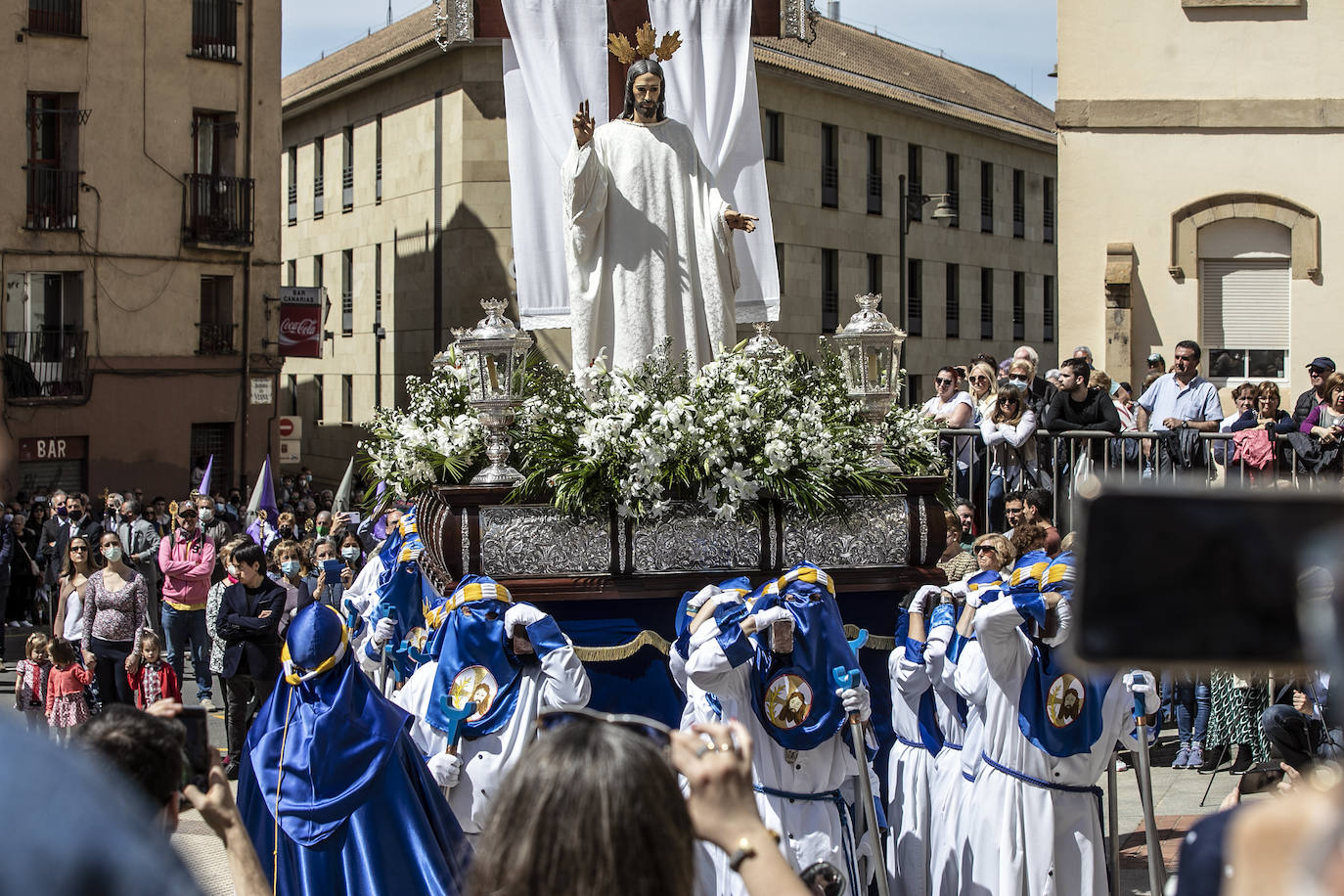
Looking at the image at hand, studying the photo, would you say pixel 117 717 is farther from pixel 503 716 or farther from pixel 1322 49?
pixel 1322 49

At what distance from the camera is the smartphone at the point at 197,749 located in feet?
9.56

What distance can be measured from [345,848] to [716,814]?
146 inches

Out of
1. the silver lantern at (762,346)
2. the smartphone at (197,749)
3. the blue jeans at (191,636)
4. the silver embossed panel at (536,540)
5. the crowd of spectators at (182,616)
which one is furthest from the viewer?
the blue jeans at (191,636)

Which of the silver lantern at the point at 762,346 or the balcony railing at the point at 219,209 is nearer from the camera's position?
the silver lantern at the point at 762,346

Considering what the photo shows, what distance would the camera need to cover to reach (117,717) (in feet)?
8.87

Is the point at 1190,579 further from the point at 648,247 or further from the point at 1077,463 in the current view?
the point at 1077,463

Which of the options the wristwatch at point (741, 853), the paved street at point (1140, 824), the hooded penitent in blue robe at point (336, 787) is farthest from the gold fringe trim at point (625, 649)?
the wristwatch at point (741, 853)

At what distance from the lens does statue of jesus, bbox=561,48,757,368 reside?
8.27 metres

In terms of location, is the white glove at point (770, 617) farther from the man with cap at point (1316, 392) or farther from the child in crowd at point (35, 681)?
the child in crowd at point (35, 681)

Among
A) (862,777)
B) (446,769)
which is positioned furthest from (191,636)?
(862,777)

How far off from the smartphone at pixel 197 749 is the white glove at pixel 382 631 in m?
5.12

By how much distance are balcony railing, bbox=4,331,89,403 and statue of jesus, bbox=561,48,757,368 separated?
1875 cm

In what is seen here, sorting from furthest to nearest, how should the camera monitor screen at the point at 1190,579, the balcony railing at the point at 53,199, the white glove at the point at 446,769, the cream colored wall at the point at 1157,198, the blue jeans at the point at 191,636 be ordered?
the balcony railing at the point at 53,199 < the cream colored wall at the point at 1157,198 < the blue jeans at the point at 191,636 < the white glove at the point at 446,769 < the camera monitor screen at the point at 1190,579

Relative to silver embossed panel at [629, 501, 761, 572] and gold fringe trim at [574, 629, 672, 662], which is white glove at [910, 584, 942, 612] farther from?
gold fringe trim at [574, 629, 672, 662]
